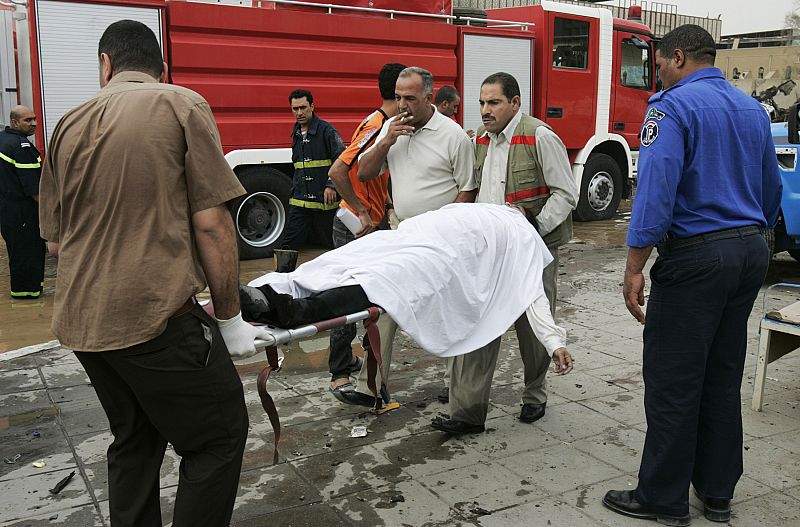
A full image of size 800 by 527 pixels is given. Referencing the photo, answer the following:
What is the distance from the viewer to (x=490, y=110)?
4.71 meters

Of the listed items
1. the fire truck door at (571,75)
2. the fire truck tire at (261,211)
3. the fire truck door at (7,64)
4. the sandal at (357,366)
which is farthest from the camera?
the fire truck door at (571,75)

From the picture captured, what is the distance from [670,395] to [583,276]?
579 cm

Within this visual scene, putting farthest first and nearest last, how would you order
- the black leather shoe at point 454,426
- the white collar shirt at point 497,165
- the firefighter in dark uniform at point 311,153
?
the firefighter in dark uniform at point 311,153, the white collar shirt at point 497,165, the black leather shoe at point 454,426

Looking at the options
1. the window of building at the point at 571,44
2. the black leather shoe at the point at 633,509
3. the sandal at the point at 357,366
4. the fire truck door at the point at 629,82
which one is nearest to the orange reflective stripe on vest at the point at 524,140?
the sandal at the point at 357,366

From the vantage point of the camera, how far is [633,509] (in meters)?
3.59

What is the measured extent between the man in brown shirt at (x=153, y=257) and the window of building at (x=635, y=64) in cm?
1165

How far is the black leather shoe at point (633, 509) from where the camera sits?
3.53 metres

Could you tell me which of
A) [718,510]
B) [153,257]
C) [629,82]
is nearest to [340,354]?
[718,510]

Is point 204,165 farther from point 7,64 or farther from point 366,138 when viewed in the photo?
point 7,64

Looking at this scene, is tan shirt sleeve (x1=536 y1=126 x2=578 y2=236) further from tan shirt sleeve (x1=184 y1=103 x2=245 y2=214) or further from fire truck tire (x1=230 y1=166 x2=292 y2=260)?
fire truck tire (x1=230 y1=166 x2=292 y2=260)

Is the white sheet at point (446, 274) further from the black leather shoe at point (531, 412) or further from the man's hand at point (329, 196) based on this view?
the man's hand at point (329, 196)

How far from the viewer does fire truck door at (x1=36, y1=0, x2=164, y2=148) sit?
8367 millimetres

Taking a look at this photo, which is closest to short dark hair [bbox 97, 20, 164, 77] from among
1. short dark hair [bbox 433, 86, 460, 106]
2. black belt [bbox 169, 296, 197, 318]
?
black belt [bbox 169, 296, 197, 318]

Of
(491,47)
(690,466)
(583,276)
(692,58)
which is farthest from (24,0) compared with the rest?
(690,466)
